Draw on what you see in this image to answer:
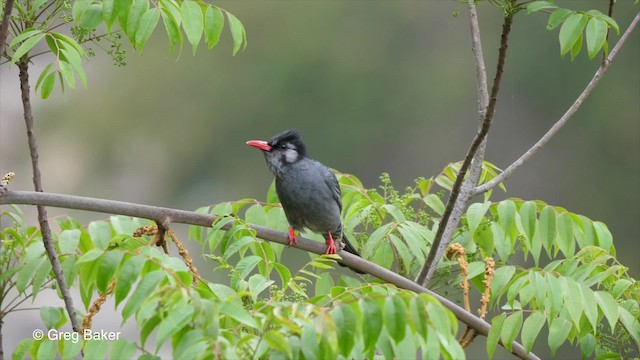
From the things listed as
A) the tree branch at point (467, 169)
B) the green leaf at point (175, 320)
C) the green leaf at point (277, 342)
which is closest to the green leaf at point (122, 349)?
the green leaf at point (175, 320)

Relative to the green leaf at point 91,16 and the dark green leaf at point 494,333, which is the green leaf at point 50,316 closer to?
the green leaf at point 91,16

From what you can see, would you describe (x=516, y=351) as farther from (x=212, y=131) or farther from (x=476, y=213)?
(x=212, y=131)

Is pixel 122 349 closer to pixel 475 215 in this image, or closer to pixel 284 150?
pixel 475 215

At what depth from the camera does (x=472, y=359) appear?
9188 millimetres

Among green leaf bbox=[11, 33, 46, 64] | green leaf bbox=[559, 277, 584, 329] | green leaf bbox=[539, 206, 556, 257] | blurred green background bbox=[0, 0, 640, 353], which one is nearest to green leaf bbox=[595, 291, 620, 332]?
green leaf bbox=[559, 277, 584, 329]

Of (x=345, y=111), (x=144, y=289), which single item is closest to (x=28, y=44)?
(x=144, y=289)

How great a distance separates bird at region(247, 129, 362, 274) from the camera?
389 centimetres

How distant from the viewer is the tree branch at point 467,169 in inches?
95.9

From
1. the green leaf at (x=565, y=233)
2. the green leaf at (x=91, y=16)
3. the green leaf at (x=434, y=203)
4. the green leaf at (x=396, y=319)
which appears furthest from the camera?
the green leaf at (x=434, y=203)

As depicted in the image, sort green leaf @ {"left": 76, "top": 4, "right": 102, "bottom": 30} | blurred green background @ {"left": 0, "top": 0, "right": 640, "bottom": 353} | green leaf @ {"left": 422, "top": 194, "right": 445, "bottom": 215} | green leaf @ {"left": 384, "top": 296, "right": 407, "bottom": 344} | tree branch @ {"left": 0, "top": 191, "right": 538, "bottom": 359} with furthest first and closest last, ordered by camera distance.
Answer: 1. blurred green background @ {"left": 0, "top": 0, "right": 640, "bottom": 353}
2. green leaf @ {"left": 422, "top": 194, "right": 445, "bottom": 215}
3. green leaf @ {"left": 76, "top": 4, "right": 102, "bottom": 30}
4. tree branch @ {"left": 0, "top": 191, "right": 538, "bottom": 359}
5. green leaf @ {"left": 384, "top": 296, "right": 407, "bottom": 344}

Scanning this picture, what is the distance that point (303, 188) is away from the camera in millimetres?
3967

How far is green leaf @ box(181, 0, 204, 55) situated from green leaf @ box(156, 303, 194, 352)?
0.99 m

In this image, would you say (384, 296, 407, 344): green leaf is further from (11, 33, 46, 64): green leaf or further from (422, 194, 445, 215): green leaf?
(422, 194, 445, 215): green leaf

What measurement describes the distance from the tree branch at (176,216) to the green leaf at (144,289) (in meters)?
0.46
